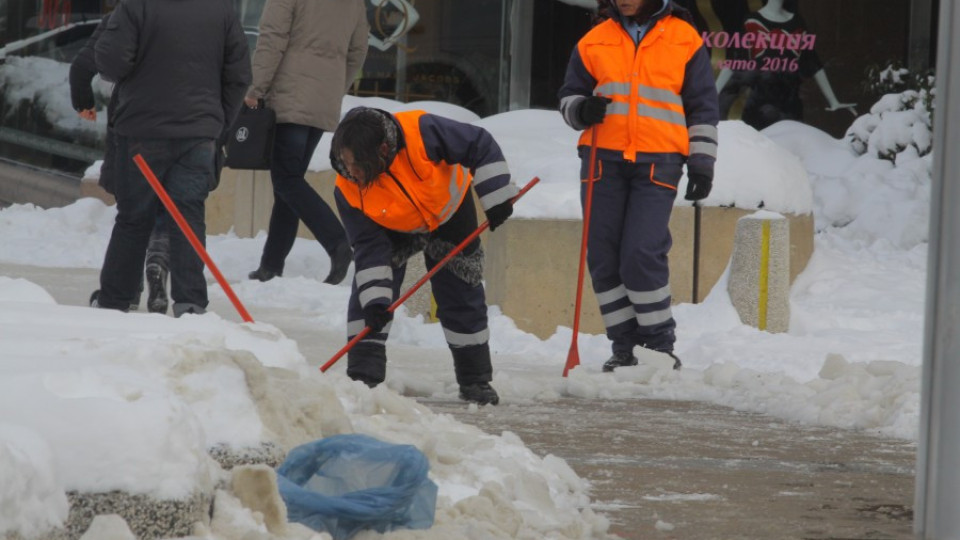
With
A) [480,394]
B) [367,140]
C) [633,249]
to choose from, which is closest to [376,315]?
[480,394]

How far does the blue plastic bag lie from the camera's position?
145 inches

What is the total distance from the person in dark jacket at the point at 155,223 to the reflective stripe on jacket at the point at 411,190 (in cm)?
228

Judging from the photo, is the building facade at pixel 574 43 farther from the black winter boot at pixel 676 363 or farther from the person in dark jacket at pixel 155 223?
the black winter boot at pixel 676 363

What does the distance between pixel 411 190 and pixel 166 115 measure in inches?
80.4

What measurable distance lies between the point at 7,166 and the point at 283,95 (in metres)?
7.79

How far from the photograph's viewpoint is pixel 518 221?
8477 mm

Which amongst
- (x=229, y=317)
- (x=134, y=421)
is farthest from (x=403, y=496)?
(x=229, y=317)

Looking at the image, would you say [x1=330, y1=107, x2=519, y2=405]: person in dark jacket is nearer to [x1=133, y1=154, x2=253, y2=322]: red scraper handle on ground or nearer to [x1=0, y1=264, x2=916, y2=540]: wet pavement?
[x1=0, y1=264, x2=916, y2=540]: wet pavement

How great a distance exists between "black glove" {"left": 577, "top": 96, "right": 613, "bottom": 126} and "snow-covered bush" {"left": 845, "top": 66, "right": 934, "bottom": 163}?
19.1ft

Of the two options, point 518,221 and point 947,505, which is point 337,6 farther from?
point 947,505

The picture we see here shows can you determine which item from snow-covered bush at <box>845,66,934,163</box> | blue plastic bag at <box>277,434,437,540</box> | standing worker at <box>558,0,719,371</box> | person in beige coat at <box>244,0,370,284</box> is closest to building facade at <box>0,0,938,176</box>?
snow-covered bush at <box>845,66,934,163</box>

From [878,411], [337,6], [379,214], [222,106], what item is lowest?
[878,411]

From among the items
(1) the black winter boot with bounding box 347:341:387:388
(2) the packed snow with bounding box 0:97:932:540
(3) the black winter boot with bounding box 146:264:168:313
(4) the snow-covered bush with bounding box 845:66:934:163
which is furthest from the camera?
(4) the snow-covered bush with bounding box 845:66:934:163

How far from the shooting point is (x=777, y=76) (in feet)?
46.3
